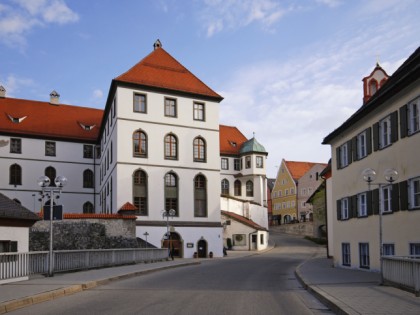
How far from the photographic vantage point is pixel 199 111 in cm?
5106

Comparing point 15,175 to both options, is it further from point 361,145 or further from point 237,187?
point 361,145

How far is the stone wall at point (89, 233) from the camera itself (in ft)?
111

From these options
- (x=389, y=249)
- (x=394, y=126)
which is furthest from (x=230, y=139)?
(x=394, y=126)

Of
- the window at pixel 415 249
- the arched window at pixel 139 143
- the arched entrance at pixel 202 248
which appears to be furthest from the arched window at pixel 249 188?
the window at pixel 415 249

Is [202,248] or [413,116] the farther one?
[202,248]

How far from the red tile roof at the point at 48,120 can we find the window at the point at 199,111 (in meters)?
18.0

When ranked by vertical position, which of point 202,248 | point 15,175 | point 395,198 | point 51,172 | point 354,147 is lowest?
point 202,248

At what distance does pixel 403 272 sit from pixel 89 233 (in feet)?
80.4

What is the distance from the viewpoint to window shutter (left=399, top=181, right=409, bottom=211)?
20702 millimetres

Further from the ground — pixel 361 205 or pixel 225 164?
pixel 225 164

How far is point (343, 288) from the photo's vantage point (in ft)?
52.7

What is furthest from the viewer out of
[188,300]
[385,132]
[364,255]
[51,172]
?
[51,172]

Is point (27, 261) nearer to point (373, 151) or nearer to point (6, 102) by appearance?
point (373, 151)

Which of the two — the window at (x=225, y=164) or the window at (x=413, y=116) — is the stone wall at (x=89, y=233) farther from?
the window at (x=225, y=164)
